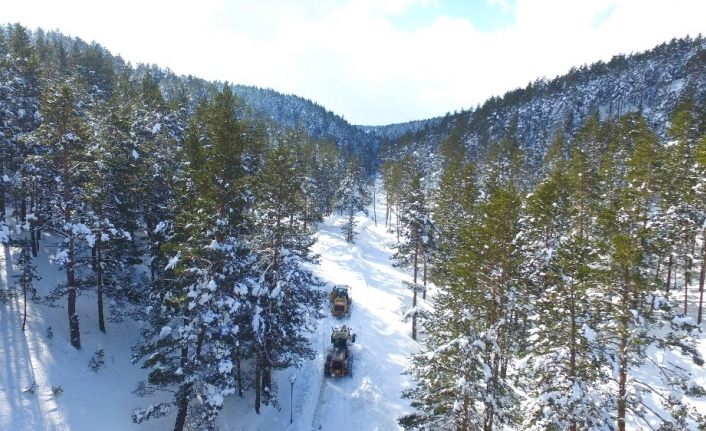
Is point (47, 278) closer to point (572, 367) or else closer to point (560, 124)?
point (572, 367)

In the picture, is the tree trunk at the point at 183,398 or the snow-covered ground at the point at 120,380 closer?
the tree trunk at the point at 183,398

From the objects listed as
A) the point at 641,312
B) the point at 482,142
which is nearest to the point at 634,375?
the point at 641,312

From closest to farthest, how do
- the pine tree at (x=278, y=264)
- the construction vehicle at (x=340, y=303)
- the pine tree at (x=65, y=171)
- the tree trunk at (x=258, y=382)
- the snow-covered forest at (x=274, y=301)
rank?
the snow-covered forest at (x=274, y=301) < the pine tree at (x=65, y=171) < the pine tree at (x=278, y=264) < the tree trunk at (x=258, y=382) < the construction vehicle at (x=340, y=303)

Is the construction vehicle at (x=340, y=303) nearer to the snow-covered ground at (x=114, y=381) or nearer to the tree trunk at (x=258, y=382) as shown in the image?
the snow-covered ground at (x=114, y=381)

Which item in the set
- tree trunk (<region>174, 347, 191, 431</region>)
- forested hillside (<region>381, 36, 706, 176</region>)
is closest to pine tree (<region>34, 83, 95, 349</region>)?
tree trunk (<region>174, 347, 191, 431</region>)

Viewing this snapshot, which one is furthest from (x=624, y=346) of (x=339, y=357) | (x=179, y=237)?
(x=179, y=237)

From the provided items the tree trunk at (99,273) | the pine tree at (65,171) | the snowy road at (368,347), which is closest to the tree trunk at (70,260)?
the pine tree at (65,171)

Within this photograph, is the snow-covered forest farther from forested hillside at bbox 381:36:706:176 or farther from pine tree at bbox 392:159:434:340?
forested hillside at bbox 381:36:706:176
